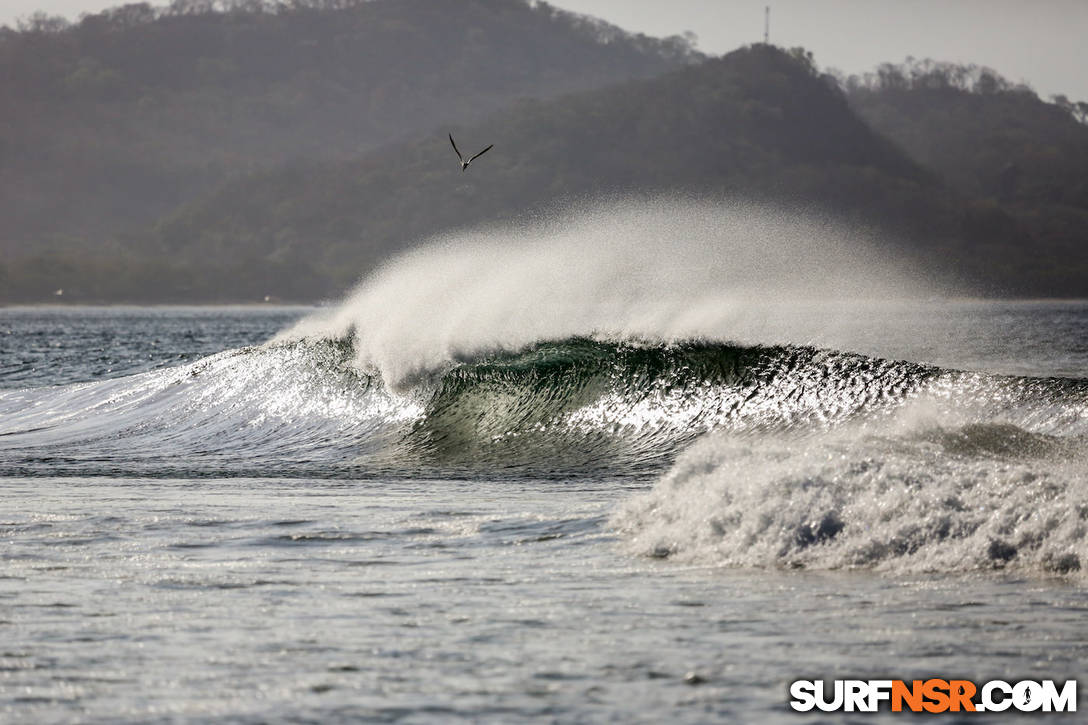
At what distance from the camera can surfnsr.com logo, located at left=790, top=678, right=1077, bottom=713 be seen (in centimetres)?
629

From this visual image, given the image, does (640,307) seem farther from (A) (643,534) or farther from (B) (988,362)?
(B) (988,362)

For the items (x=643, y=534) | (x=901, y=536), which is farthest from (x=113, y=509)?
(x=901, y=536)

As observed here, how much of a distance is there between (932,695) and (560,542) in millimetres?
4279

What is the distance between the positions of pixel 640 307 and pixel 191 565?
590 inches

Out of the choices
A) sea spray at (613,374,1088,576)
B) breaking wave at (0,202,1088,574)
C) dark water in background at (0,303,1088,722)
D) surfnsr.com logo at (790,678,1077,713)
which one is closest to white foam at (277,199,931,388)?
breaking wave at (0,202,1088,574)

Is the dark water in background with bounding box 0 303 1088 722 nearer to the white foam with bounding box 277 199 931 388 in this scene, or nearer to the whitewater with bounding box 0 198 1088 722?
the whitewater with bounding box 0 198 1088 722

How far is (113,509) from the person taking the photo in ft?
40.8

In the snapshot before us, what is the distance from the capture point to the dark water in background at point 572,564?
22.1 feet

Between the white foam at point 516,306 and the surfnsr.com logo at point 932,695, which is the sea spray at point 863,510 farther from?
the white foam at point 516,306

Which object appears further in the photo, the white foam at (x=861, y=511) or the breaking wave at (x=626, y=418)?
the breaking wave at (x=626, y=418)

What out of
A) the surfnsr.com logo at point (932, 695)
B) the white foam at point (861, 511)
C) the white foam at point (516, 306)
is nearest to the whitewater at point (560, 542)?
the white foam at point (861, 511)

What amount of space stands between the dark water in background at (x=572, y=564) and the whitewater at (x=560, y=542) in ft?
0.10

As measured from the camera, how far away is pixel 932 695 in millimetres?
6418

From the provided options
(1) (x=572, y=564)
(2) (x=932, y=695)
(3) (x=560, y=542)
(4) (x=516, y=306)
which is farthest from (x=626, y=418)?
(2) (x=932, y=695)
